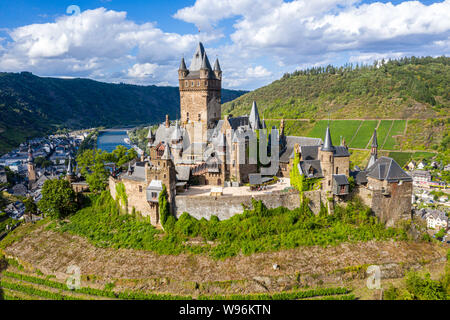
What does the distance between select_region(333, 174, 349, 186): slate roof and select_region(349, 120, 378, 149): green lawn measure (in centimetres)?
5836

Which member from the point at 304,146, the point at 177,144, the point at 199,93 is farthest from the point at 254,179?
the point at 199,93

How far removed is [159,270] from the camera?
29.8m

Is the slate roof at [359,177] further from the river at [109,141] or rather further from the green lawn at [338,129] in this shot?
the river at [109,141]

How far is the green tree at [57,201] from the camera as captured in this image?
1588 inches

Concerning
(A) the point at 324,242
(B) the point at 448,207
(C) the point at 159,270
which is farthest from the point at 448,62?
(C) the point at 159,270

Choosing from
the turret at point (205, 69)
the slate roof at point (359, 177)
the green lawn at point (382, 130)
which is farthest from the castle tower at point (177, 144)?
the green lawn at point (382, 130)

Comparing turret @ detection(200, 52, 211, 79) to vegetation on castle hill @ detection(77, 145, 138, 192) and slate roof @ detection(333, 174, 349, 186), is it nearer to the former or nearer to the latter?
vegetation on castle hill @ detection(77, 145, 138, 192)

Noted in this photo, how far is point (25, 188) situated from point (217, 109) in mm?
45041

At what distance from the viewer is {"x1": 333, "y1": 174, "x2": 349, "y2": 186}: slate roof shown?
113 feet

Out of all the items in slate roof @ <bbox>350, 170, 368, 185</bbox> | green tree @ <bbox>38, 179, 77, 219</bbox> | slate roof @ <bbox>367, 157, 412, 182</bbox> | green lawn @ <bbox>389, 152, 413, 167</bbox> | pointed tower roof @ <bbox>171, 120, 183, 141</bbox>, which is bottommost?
green tree @ <bbox>38, 179, 77, 219</bbox>

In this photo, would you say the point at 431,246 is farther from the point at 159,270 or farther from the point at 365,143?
the point at 365,143

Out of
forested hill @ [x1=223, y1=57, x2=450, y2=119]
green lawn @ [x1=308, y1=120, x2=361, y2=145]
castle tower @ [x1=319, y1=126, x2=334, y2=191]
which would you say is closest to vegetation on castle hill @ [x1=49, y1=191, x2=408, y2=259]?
castle tower @ [x1=319, y1=126, x2=334, y2=191]

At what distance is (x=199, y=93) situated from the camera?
4684 centimetres

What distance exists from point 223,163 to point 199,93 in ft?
41.7
